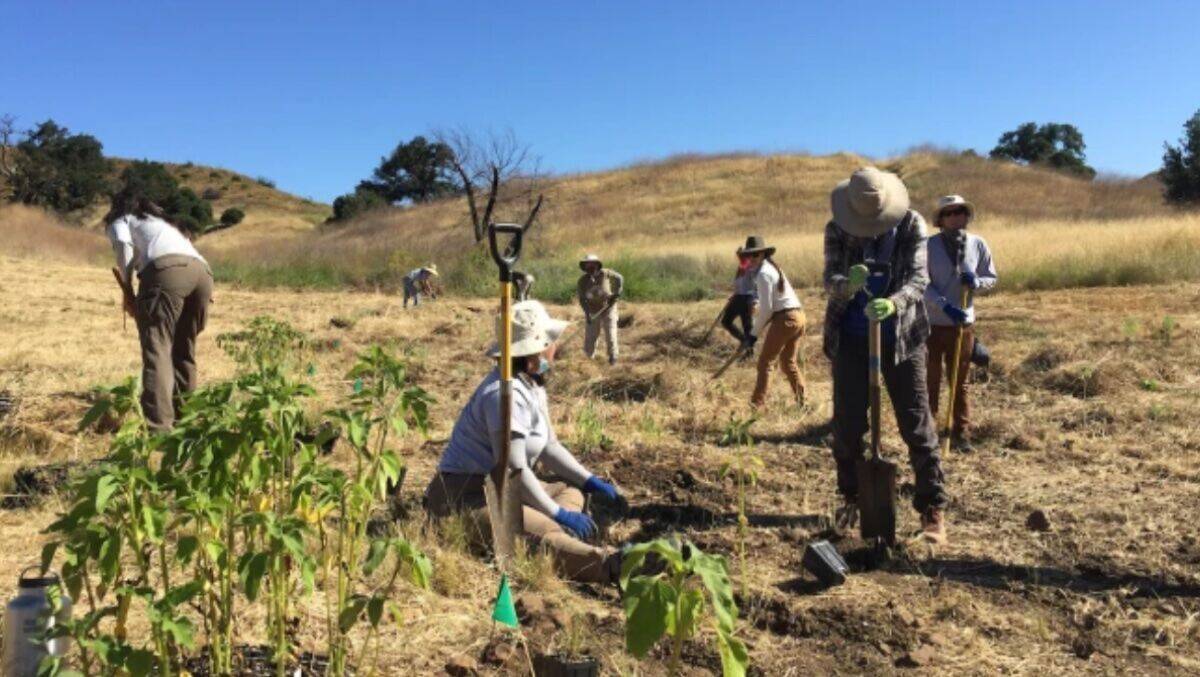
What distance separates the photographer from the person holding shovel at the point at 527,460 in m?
3.78

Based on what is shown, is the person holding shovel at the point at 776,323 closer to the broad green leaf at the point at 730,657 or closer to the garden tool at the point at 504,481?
the garden tool at the point at 504,481

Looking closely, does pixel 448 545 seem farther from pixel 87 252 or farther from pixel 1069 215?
pixel 1069 215

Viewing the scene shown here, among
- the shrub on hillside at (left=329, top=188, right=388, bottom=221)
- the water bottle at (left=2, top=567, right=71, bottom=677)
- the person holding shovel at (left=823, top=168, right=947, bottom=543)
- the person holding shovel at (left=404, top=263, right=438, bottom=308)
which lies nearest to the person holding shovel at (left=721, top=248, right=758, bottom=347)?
the person holding shovel at (left=823, top=168, right=947, bottom=543)

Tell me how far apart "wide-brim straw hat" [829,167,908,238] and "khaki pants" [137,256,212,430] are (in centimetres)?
361

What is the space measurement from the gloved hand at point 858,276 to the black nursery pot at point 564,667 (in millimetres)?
2043

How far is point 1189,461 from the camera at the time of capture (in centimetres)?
543

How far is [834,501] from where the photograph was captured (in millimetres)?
4945

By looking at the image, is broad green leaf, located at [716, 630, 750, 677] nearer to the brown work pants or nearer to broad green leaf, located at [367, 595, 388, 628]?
broad green leaf, located at [367, 595, 388, 628]

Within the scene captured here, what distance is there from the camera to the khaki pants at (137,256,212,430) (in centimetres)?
526

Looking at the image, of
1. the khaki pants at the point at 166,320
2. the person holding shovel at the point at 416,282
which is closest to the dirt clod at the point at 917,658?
the khaki pants at the point at 166,320

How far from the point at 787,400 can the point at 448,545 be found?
176 inches

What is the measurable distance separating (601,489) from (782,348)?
3.55m

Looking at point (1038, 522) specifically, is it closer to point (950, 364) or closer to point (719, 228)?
→ point (950, 364)

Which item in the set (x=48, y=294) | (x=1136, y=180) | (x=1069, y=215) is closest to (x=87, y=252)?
(x=48, y=294)
